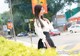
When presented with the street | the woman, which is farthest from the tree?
the woman

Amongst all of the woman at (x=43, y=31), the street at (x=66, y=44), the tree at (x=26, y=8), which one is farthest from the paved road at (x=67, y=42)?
the tree at (x=26, y=8)

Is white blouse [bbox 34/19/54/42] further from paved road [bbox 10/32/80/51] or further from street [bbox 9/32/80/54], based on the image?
paved road [bbox 10/32/80/51]

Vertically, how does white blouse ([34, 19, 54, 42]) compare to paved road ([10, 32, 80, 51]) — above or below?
above

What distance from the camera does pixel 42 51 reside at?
362cm

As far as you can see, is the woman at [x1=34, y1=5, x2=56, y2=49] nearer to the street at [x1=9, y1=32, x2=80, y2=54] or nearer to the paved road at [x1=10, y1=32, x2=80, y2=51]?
the street at [x1=9, y1=32, x2=80, y2=54]

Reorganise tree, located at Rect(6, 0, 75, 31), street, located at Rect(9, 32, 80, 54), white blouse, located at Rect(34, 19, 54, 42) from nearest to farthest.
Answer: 1. street, located at Rect(9, 32, 80, 54)
2. white blouse, located at Rect(34, 19, 54, 42)
3. tree, located at Rect(6, 0, 75, 31)

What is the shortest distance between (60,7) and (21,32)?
1049cm

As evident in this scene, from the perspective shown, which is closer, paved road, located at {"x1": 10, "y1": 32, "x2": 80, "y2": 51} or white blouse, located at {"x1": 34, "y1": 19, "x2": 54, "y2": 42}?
white blouse, located at {"x1": 34, "y1": 19, "x2": 54, "y2": 42}

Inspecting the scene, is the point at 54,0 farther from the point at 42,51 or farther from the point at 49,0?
the point at 42,51

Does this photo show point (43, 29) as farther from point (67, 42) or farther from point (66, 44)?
point (67, 42)

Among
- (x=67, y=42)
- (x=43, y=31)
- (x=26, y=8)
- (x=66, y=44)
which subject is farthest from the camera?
(x=26, y=8)

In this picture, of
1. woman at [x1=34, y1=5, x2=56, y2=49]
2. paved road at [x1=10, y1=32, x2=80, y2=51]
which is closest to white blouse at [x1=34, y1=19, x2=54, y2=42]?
woman at [x1=34, y1=5, x2=56, y2=49]

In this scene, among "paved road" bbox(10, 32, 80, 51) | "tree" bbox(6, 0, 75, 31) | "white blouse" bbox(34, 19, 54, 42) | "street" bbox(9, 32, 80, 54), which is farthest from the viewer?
"tree" bbox(6, 0, 75, 31)

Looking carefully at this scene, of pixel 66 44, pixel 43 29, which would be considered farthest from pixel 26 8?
pixel 43 29
